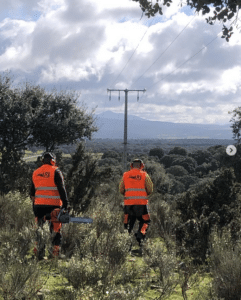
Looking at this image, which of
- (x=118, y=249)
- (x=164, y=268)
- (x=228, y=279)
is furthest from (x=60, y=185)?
(x=228, y=279)

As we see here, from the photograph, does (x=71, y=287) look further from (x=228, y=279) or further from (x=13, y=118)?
(x=13, y=118)

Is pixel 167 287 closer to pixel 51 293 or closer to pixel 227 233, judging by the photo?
pixel 51 293

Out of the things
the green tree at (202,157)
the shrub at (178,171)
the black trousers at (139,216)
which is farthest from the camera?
the green tree at (202,157)

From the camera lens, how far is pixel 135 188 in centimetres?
645

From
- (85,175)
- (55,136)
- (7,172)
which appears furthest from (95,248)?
(55,136)

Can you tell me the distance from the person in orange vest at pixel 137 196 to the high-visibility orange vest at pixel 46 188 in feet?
5.38

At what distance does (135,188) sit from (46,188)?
1.86 meters

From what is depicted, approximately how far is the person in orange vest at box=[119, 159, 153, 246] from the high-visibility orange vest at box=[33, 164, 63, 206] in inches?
64.6

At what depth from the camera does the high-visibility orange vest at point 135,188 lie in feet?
21.0

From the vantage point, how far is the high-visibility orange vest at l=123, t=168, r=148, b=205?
640cm

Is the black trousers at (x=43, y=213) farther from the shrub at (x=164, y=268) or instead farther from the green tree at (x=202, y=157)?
the green tree at (x=202, y=157)

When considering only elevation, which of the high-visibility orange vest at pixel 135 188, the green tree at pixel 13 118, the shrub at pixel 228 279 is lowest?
the shrub at pixel 228 279

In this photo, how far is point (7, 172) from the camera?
985 cm

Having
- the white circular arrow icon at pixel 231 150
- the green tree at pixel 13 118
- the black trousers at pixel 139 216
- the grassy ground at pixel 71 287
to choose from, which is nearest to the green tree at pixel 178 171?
the white circular arrow icon at pixel 231 150
